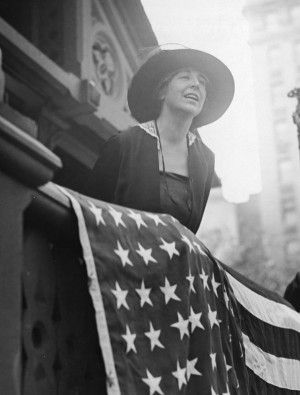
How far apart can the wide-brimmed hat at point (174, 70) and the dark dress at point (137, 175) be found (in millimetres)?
205

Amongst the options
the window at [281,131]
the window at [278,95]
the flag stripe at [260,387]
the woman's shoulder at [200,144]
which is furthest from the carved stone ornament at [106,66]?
the window at [278,95]

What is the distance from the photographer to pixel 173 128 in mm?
3408

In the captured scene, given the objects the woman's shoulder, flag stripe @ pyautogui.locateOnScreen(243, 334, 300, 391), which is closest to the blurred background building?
flag stripe @ pyautogui.locateOnScreen(243, 334, 300, 391)

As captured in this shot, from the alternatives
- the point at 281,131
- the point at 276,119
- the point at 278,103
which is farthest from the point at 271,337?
the point at 278,103

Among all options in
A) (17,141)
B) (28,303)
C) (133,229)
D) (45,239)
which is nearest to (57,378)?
(28,303)

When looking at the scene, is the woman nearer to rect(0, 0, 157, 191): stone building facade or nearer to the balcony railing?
the balcony railing

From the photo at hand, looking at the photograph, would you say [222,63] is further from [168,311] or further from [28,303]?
[28,303]

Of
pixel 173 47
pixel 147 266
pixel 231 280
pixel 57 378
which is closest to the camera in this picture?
pixel 57 378

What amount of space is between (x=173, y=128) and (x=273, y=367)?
1.16 m

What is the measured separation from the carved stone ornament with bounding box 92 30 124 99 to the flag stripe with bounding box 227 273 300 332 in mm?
2533

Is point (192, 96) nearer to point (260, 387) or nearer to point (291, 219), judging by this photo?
point (260, 387)

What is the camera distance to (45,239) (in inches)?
85.5

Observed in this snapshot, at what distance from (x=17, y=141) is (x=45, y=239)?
44cm

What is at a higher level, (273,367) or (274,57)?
(274,57)
